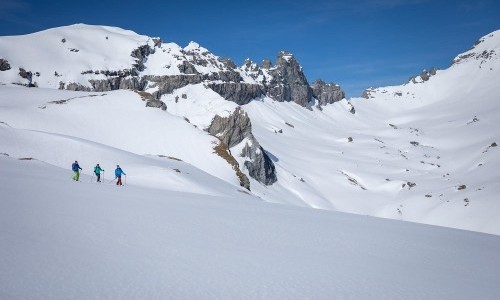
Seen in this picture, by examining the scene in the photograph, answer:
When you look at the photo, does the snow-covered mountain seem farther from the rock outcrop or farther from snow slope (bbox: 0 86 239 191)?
the rock outcrop

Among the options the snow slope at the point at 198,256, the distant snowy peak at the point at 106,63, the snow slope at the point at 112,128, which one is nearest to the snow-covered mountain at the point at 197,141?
the snow slope at the point at 112,128

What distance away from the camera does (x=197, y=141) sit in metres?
68.4

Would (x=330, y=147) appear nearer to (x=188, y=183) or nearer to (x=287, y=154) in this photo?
(x=287, y=154)

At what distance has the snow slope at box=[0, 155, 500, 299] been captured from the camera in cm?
827

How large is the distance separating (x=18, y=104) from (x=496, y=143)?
538 ft

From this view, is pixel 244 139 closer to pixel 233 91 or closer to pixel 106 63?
pixel 106 63

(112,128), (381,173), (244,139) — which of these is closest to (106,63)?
(244,139)

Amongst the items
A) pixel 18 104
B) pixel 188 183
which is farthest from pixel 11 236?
pixel 18 104

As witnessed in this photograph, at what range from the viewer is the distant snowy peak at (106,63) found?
137500 mm

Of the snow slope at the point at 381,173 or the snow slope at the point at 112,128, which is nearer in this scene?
the snow slope at the point at 112,128

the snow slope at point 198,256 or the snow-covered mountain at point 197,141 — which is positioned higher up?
the snow-covered mountain at point 197,141

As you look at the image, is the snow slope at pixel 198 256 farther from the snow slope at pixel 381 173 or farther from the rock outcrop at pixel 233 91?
the rock outcrop at pixel 233 91

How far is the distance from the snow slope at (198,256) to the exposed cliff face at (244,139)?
230ft

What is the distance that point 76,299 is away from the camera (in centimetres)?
716
